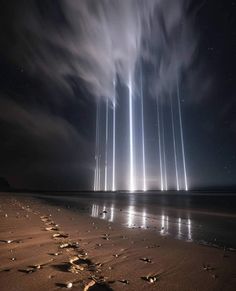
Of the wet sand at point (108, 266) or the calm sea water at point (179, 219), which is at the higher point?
the calm sea water at point (179, 219)

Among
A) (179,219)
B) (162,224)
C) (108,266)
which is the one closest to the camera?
(108,266)

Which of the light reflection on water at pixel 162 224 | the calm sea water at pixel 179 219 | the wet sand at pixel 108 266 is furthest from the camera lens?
the light reflection on water at pixel 162 224

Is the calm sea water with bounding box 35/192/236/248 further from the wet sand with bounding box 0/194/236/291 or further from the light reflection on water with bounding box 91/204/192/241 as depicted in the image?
the wet sand with bounding box 0/194/236/291

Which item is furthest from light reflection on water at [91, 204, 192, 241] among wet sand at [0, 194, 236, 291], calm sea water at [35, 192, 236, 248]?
wet sand at [0, 194, 236, 291]

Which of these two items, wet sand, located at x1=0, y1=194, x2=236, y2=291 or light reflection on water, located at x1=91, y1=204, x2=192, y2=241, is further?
light reflection on water, located at x1=91, y1=204, x2=192, y2=241

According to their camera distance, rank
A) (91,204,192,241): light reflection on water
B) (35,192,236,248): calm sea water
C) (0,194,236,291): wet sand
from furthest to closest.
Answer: (91,204,192,241): light reflection on water < (35,192,236,248): calm sea water < (0,194,236,291): wet sand

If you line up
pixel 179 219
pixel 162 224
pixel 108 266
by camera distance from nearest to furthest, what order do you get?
pixel 108 266, pixel 162 224, pixel 179 219

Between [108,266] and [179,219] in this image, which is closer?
[108,266]

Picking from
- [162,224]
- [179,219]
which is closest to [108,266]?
[162,224]

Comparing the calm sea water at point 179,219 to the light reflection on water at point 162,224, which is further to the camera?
the light reflection on water at point 162,224

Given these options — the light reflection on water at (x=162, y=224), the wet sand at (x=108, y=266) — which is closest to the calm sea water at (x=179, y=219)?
the light reflection on water at (x=162, y=224)

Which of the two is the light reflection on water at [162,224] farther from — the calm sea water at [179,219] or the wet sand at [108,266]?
the wet sand at [108,266]

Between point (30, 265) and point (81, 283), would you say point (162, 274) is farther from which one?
point (30, 265)

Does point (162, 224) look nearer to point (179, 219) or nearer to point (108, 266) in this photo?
point (179, 219)
